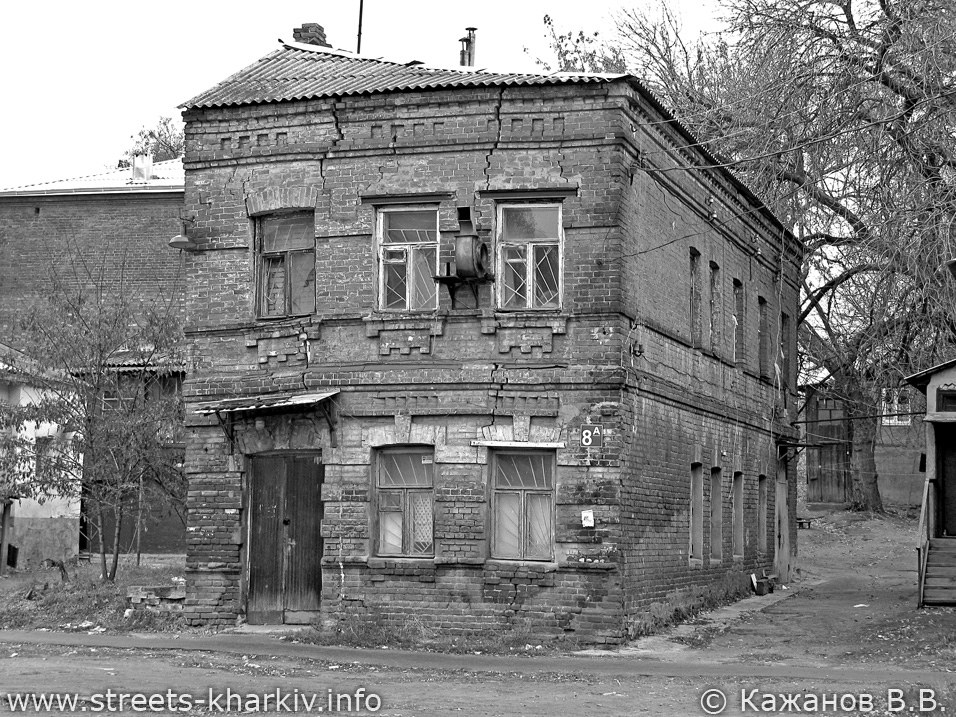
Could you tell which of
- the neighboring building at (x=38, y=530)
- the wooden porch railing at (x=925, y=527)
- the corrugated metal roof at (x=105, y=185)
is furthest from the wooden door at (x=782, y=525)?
the corrugated metal roof at (x=105, y=185)

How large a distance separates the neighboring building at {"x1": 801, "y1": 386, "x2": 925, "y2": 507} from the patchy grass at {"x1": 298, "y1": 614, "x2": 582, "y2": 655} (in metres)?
27.2

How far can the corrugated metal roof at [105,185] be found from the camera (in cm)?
3425

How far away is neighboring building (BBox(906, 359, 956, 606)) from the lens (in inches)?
816

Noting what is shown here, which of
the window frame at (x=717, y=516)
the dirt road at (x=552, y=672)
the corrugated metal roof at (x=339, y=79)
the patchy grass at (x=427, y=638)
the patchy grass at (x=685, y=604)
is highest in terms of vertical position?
the corrugated metal roof at (x=339, y=79)

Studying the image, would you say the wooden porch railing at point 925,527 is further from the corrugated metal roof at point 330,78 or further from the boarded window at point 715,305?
the corrugated metal roof at point 330,78

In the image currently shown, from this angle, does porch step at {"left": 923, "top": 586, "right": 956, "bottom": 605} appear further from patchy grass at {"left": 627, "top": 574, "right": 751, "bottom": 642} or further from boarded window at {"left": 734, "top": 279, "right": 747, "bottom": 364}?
boarded window at {"left": 734, "top": 279, "right": 747, "bottom": 364}

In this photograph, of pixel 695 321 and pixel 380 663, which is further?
pixel 695 321

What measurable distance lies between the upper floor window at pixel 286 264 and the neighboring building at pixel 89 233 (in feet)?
50.6

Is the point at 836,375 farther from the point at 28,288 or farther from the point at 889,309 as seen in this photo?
the point at 28,288

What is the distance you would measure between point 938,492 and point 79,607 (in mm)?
14533

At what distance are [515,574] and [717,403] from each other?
21.2 feet

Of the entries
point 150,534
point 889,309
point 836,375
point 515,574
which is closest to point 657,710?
point 515,574

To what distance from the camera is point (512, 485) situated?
56.0 ft

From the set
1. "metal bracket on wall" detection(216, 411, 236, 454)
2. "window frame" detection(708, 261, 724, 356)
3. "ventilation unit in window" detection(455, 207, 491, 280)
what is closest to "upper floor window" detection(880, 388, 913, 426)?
"window frame" detection(708, 261, 724, 356)
